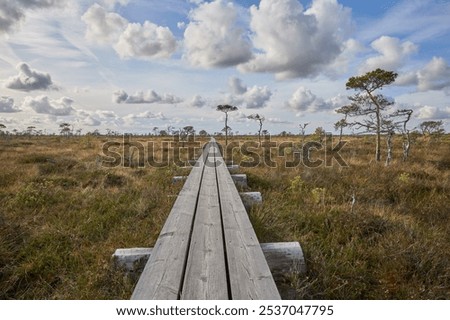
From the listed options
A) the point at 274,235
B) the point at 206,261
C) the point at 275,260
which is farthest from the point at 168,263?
the point at 274,235

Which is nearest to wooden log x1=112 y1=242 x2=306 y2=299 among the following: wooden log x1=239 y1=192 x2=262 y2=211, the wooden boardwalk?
the wooden boardwalk

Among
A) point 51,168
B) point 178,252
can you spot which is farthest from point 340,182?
point 51,168

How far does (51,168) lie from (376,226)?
37.3 feet

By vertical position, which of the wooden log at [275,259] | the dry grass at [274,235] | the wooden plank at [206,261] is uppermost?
the wooden plank at [206,261]

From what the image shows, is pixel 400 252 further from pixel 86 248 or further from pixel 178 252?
pixel 86 248

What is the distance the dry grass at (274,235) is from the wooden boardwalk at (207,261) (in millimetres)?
493

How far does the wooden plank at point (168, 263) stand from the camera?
212cm

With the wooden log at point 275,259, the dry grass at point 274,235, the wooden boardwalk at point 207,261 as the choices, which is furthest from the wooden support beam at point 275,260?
the wooden boardwalk at point 207,261

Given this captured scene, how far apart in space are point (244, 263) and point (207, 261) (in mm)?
341

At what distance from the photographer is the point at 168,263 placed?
2.49 metres

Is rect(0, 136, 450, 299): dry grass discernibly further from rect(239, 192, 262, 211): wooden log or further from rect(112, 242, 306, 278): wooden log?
rect(239, 192, 262, 211): wooden log

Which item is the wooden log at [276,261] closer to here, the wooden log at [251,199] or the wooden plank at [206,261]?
the wooden plank at [206,261]

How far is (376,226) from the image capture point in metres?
4.37

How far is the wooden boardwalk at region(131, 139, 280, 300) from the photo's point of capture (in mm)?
2137
